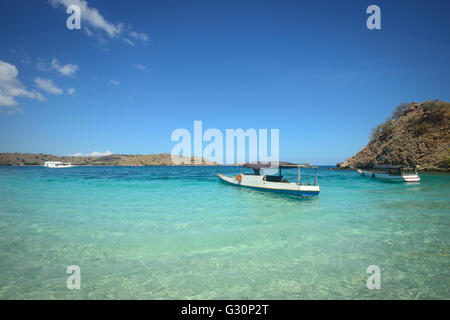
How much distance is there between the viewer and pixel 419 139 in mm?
68000

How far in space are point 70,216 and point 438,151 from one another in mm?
92556

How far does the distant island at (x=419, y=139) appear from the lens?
205ft

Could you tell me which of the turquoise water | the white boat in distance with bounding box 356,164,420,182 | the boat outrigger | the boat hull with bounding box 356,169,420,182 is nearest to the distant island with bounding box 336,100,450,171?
the boat hull with bounding box 356,169,420,182

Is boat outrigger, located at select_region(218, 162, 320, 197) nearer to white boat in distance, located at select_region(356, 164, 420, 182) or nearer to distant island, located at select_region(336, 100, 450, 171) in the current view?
white boat in distance, located at select_region(356, 164, 420, 182)

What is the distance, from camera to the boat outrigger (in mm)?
21275

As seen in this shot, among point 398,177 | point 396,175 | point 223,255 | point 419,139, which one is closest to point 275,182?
point 223,255

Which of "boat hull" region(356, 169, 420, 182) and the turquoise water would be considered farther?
"boat hull" region(356, 169, 420, 182)

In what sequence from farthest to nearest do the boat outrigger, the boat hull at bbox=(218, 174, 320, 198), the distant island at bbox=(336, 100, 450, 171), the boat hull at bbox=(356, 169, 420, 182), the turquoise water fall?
the distant island at bbox=(336, 100, 450, 171)
the boat hull at bbox=(356, 169, 420, 182)
the boat outrigger
the boat hull at bbox=(218, 174, 320, 198)
the turquoise water

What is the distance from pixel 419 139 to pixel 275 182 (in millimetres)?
75638

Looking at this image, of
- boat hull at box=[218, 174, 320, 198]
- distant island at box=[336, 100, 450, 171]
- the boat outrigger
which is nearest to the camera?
boat hull at box=[218, 174, 320, 198]

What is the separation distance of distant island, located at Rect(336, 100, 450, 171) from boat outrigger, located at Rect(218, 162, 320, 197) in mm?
65267

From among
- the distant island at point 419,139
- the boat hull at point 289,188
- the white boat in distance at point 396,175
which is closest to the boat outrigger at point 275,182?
the boat hull at point 289,188

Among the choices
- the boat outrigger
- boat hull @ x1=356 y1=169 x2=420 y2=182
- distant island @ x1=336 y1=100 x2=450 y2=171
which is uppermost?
distant island @ x1=336 y1=100 x2=450 y2=171
